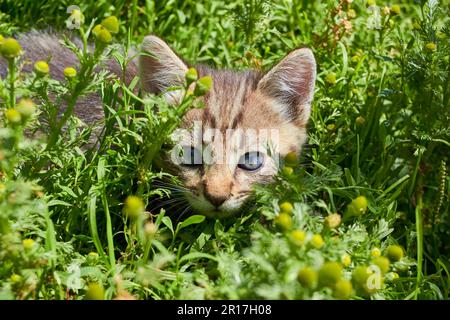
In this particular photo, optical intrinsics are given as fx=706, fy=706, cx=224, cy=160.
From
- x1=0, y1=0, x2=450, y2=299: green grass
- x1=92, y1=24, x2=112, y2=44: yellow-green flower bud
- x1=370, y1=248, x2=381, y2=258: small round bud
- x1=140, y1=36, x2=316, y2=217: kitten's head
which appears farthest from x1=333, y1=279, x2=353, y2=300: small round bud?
x1=92, y1=24, x2=112, y2=44: yellow-green flower bud

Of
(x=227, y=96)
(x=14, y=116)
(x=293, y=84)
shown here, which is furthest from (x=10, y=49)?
(x=293, y=84)

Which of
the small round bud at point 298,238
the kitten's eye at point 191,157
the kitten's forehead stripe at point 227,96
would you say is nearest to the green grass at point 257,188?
the small round bud at point 298,238

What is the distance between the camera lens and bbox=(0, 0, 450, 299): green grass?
2207 millimetres

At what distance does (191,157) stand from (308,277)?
133 centimetres

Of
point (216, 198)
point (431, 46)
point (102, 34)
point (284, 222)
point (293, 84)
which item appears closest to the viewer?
point (284, 222)

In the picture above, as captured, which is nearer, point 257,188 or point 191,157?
point 257,188

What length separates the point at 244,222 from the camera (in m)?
3.00

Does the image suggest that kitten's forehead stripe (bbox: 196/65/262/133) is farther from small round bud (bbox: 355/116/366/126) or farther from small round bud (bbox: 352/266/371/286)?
small round bud (bbox: 352/266/371/286)

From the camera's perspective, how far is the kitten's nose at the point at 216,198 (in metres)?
2.96

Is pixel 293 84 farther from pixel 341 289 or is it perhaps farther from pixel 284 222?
pixel 341 289

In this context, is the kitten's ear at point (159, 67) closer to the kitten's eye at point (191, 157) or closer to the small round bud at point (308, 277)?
the kitten's eye at point (191, 157)

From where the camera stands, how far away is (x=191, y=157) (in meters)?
3.15
